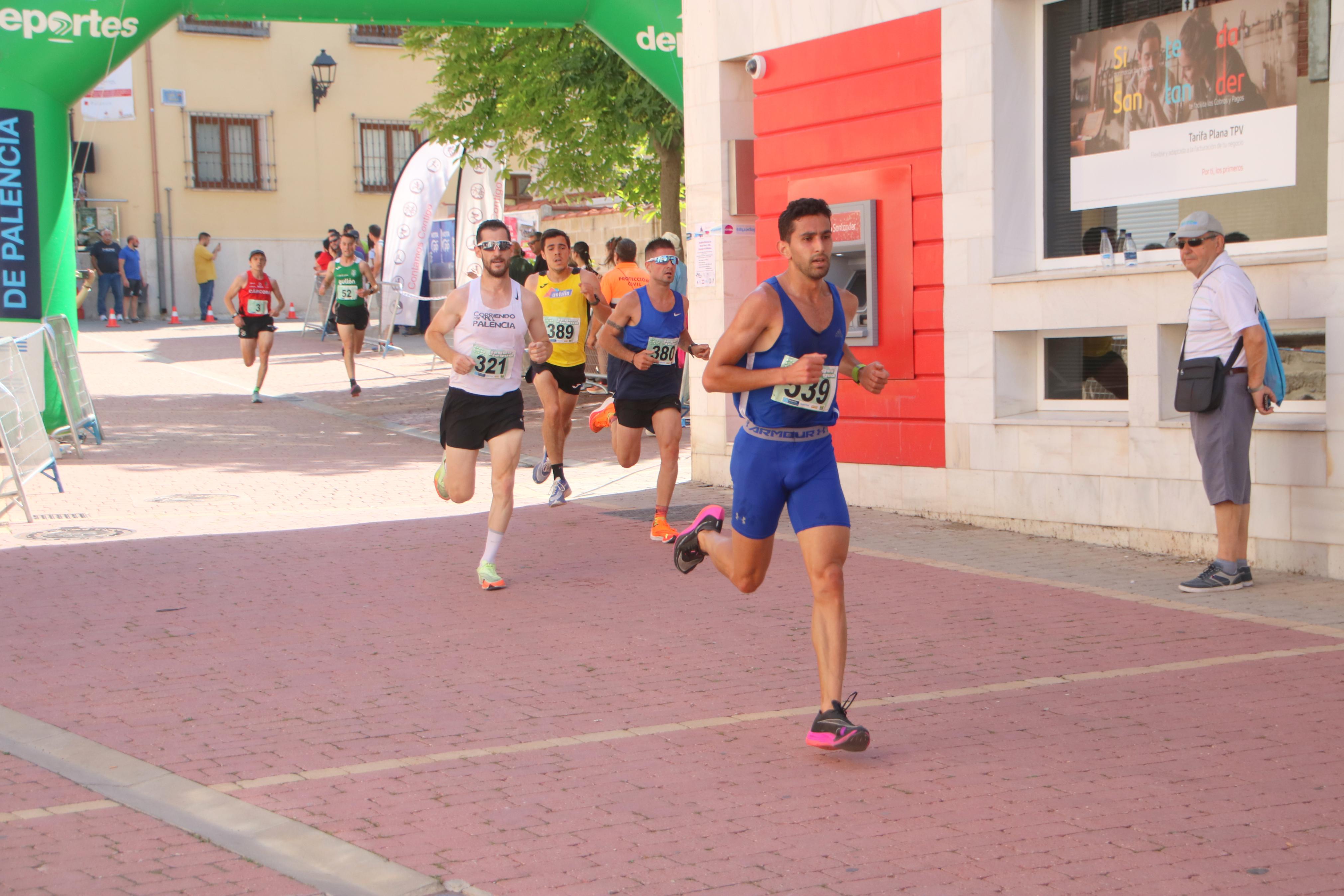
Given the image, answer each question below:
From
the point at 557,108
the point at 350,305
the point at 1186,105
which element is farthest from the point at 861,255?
the point at 350,305

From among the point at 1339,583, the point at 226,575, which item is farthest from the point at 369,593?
the point at 1339,583

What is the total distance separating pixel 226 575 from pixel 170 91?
27.2 m

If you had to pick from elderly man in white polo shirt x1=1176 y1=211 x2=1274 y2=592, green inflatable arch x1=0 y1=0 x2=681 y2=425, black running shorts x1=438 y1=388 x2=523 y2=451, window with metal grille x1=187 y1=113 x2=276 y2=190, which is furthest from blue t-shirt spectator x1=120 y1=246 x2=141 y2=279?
elderly man in white polo shirt x1=1176 y1=211 x2=1274 y2=592

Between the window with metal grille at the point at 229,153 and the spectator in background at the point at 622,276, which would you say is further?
the window with metal grille at the point at 229,153

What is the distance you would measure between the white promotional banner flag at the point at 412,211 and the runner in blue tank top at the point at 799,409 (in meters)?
20.3

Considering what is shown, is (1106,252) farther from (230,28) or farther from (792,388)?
(230,28)

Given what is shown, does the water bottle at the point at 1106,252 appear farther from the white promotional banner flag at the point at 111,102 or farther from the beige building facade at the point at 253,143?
the beige building facade at the point at 253,143

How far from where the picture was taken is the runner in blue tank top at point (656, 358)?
9.78 metres

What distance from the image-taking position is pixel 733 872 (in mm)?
4031

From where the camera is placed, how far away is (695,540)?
247 inches

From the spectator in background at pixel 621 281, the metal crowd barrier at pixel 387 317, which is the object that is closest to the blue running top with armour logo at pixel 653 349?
the spectator in background at pixel 621 281

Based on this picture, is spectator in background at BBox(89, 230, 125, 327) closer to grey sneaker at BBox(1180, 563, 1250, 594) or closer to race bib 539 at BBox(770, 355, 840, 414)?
grey sneaker at BBox(1180, 563, 1250, 594)

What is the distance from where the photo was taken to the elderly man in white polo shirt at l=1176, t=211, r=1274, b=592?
7836 mm

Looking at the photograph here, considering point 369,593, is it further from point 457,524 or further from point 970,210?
point 970,210
